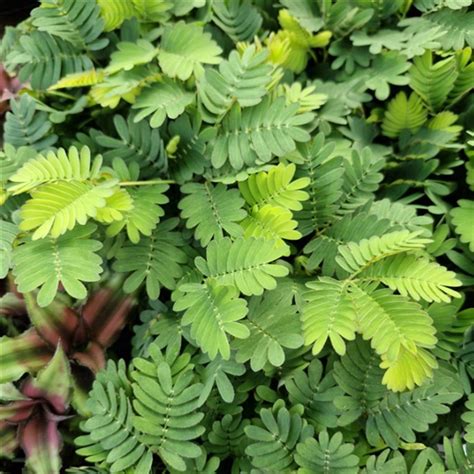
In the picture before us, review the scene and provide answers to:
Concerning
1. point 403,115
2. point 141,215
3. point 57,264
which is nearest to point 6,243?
point 57,264

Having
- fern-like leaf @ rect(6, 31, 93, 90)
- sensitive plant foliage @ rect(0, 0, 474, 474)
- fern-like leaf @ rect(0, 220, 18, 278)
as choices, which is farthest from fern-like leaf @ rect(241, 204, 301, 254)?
fern-like leaf @ rect(6, 31, 93, 90)

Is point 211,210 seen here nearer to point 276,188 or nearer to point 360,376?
point 276,188

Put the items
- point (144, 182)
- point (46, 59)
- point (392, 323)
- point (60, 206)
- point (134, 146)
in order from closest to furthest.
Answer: point (392, 323) → point (60, 206) → point (144, 182) → point (134, 146) → point (46, 59)

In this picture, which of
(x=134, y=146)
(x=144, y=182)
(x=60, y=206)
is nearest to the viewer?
(x=60, y=206)

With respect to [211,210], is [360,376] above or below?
below

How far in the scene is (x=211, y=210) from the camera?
3.81 ft

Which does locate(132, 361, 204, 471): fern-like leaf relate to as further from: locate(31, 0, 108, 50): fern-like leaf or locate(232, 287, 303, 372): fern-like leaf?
locate(31, 0, 108, 50): fern-like leaf

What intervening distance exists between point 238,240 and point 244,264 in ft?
0.14

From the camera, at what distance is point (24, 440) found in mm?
1171

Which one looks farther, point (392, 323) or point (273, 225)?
point (273, 225)

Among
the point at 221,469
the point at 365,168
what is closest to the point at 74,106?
the point at 365,168

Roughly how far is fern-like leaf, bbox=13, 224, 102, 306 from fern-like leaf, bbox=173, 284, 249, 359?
164 mm

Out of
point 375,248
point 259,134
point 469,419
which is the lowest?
point 469,419

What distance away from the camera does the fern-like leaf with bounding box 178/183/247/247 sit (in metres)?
1.12
